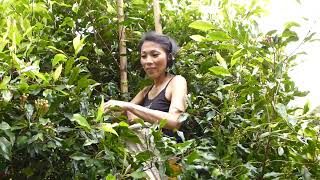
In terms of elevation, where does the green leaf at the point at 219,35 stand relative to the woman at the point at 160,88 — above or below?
above

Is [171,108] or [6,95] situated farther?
[171,108]

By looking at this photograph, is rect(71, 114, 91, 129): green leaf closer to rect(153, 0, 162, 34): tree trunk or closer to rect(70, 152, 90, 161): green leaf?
rect(70, 152, 90, 161): green leaf

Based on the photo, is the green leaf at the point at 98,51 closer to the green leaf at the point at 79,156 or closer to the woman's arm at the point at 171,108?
the woman's arm at the point at 171,108

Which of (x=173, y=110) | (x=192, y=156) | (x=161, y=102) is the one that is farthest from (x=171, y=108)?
(x=192, y=156)

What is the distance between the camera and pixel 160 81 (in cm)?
191

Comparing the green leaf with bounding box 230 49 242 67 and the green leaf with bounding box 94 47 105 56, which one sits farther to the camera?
the green leaf with bounding box 94 47 105 56

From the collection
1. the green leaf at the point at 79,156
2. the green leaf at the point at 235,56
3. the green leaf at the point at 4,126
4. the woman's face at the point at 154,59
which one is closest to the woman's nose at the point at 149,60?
the woman's face at the point at 154,59

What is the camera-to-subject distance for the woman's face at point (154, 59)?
1.86 m

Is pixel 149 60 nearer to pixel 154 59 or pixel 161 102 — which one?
pixel 154 59

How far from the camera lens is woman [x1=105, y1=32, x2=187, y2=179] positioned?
1.58m

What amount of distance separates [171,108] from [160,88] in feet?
0.79

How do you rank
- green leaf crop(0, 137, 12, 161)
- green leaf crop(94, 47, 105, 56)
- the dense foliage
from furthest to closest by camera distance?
green leaf crop(94, 47, 105, 56) < the dense foliage < green leaf crop(0, 137, 12, 161)

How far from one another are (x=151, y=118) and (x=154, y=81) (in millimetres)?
410

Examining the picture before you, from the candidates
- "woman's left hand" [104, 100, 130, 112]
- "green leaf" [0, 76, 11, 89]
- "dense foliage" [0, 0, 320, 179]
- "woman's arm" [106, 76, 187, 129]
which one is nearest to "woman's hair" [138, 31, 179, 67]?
"woman's arm" [106, 76, 187, 129]
